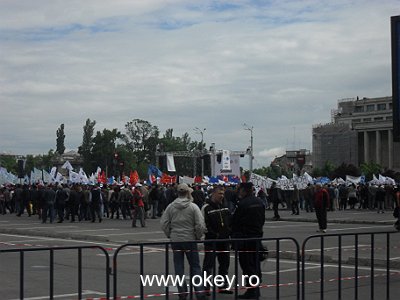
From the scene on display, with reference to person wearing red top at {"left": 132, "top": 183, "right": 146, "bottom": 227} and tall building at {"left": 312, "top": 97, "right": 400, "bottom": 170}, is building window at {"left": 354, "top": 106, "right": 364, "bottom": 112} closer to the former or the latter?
tall building at {"left": 312, "top": 97, "right": 400, "bottom": 170}

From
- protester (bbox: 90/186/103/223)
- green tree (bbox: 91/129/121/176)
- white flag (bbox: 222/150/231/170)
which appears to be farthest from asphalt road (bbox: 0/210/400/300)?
green tree (bbox: 91/129/121/176)

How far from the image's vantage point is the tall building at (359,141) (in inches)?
5217

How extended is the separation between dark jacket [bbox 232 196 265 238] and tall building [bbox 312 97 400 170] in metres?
120

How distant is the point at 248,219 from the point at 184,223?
115 cm

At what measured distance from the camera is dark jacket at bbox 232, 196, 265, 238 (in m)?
11.5

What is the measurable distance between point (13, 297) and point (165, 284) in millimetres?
2038

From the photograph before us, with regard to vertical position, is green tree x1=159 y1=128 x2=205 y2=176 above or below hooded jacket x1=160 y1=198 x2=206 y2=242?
above

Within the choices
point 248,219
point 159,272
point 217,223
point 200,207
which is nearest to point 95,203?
point 200,207

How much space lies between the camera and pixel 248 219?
1148cm

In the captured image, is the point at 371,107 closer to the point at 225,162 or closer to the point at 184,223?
the point at 225,162

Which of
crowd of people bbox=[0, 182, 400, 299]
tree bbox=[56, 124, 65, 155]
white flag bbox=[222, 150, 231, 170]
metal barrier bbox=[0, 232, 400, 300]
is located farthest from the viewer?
tree bbox=[56, 124, 65, 155]

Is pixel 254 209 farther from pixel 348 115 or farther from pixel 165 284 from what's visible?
pixel 348 115

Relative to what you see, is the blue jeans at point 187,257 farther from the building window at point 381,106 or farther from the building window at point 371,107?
the building window at point 371,107

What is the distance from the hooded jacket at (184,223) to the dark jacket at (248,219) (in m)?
0.84
